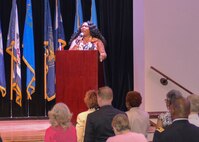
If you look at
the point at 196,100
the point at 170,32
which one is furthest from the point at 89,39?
the point at 196,100

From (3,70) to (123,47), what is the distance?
2.86 meters

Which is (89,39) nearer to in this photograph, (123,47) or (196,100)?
(123,47)

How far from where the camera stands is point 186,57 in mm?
9477

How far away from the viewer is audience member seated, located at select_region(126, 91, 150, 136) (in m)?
4.08

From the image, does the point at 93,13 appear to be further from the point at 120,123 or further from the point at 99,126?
the point at 120,123

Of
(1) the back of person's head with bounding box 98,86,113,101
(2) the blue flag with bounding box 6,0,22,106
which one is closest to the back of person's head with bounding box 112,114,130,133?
(1) the back of person's head with bounding box 98,86,113,101

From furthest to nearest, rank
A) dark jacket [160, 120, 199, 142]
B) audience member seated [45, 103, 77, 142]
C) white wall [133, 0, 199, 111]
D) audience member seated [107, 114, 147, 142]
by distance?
1. white wall [133, 0, 199, 111]
2. audience member seated [45, 103, 77, 142]
3. audience member seated [107, 114, 147, 142]
4. dark jacket [160, 120, 199, 142]

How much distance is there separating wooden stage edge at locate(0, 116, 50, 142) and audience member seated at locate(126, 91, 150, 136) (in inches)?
116

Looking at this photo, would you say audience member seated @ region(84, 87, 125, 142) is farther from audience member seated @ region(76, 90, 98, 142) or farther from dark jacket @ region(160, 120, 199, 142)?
dark jacket @ region(160, 120, 199, 142)

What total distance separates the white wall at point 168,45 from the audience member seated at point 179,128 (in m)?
6.37

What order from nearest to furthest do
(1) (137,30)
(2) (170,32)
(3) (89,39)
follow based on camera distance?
(3) (89,39) < (2) (170,32) < (1) (137,30)

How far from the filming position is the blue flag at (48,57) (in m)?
10.3

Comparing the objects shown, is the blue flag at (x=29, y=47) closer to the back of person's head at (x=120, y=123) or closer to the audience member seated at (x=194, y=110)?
the audience member seated at (x=194, y=110)

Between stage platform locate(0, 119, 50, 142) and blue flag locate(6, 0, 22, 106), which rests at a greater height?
blue flag locate(6, 0, 22, 106)
